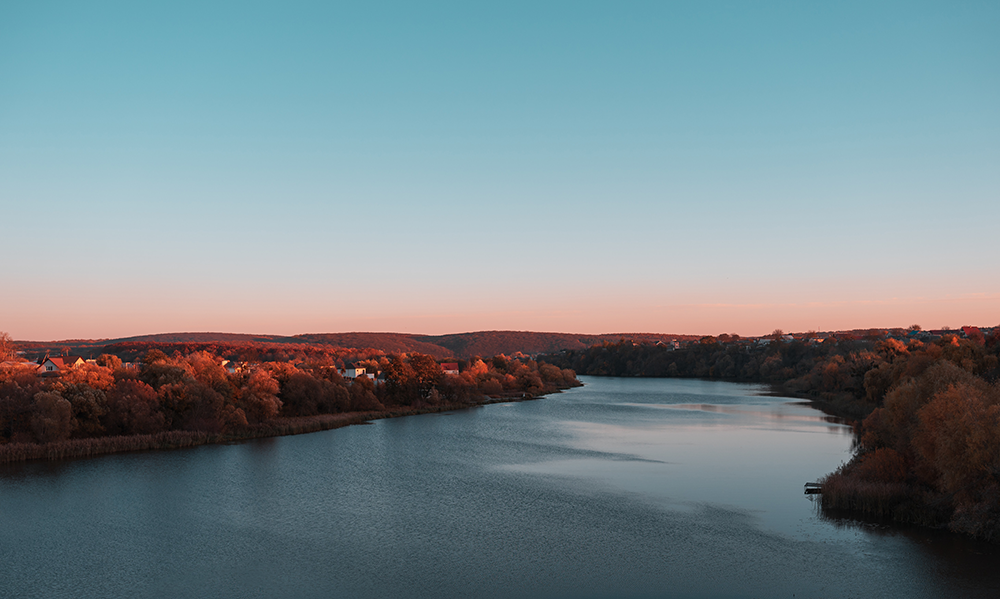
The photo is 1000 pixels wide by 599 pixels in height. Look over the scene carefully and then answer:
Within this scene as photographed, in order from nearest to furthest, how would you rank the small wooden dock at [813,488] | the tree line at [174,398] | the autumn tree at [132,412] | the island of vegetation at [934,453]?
the island of vegetation at [934,453] → the small wooden dock at [813,488] → the tree line at [174,398] → the autumn tree at [132,412]

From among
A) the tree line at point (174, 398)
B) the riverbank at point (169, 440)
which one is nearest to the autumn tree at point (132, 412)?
the tree line at point (174, 398)

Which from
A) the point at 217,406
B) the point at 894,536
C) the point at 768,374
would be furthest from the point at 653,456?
the point at 768,374

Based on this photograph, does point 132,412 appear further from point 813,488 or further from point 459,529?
point 813,488

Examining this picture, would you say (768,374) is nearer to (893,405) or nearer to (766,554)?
(893,405)

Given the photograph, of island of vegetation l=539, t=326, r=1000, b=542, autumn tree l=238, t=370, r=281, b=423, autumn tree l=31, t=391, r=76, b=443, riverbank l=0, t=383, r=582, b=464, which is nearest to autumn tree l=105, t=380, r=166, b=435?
riverbank l=0, t=383, r=582, b=464

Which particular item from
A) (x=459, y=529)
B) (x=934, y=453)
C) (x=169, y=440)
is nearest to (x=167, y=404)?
(x=169, y=440)

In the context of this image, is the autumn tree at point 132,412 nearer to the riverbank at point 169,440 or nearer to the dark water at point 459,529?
the riverbank at point 169,440
